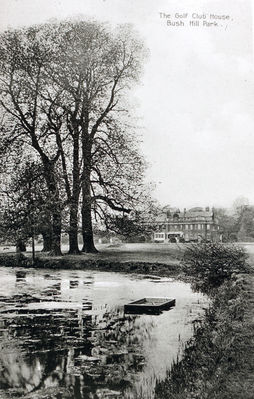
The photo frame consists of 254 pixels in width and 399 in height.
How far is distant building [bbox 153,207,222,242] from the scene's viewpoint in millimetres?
3729

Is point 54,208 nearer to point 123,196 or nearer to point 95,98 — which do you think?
point 123,196

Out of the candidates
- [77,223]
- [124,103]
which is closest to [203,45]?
[124,103]

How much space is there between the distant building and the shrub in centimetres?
10

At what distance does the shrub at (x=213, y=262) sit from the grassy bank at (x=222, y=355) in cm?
9

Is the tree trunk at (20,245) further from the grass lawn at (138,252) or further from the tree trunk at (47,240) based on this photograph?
the tree trunk at (47,240)

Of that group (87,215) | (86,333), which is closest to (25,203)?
(87,215)

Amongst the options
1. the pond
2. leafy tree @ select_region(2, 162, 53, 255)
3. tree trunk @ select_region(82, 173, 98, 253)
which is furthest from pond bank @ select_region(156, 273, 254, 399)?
leafy tree @ select_region(2, 162, 53, 255)

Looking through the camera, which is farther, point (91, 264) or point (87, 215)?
point (91, 264)

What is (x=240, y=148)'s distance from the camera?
3527 millimetres

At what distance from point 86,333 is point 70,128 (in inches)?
63.7

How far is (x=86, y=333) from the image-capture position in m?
3.60

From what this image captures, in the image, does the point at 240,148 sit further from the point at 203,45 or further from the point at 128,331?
the point at 128,331

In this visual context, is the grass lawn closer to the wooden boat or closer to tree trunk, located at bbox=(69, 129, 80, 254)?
tree trunk, located at bbox=(69, 129, 80, 254)

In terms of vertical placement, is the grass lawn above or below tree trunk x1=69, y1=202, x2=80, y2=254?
below
